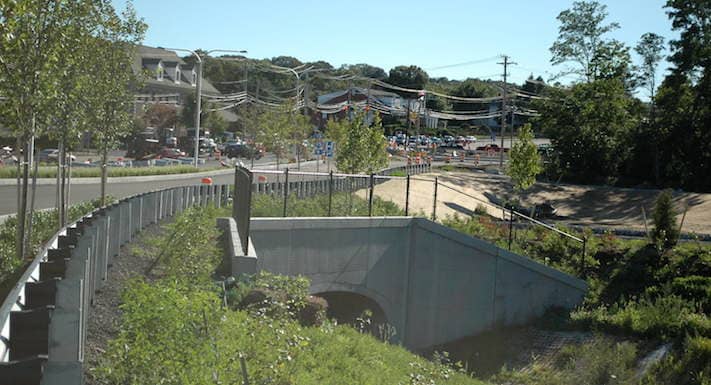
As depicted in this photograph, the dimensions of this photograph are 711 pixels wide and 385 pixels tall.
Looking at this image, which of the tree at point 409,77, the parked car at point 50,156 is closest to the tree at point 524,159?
the parked car at point 50,156

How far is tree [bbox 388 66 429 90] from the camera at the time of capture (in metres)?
135

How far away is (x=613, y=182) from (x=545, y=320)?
1654 inches

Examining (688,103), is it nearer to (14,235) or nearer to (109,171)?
(109,171)

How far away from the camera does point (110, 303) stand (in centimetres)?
953

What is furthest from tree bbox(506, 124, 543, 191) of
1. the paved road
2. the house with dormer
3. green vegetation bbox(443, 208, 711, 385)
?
the house with dormer

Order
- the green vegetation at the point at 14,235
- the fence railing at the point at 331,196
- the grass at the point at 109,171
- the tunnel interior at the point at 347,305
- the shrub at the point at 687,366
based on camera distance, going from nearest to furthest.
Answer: the green vegetation at the point at 14,235, the shrub at the point at 687,366, the fence railing at the point at 331,196, the tunnel interior at the point at 347,305, the grass at the point at 109,171

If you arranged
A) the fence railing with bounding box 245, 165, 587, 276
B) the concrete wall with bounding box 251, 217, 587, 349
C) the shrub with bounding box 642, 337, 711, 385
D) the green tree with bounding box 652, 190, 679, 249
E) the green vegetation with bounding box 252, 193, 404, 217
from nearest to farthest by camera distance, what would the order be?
the shrub with bounding box 642, 337, 711, 385, the green vegetation with bounding box 252, 193, 404, 217, the fence railing with bounding box 245, 165, 587, 276, the concrete wall with bounding box 251, 217, 587, 349, the green tree with bounding box 652, 190, 679, 249

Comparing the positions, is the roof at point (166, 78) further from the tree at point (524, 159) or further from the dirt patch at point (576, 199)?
the tree at point (524, 159)

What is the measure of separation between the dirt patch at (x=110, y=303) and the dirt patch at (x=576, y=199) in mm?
28657

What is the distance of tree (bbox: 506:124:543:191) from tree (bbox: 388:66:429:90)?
92583mm

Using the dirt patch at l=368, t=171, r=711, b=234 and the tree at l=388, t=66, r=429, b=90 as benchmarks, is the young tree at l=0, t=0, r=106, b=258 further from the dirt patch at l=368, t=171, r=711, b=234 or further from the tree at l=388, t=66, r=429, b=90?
the tree at l=388, t=66, r=429, b=90

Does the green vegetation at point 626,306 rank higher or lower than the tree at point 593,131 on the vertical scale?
lower

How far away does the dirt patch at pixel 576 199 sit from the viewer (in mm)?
46031

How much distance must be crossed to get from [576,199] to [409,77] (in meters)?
80.9
